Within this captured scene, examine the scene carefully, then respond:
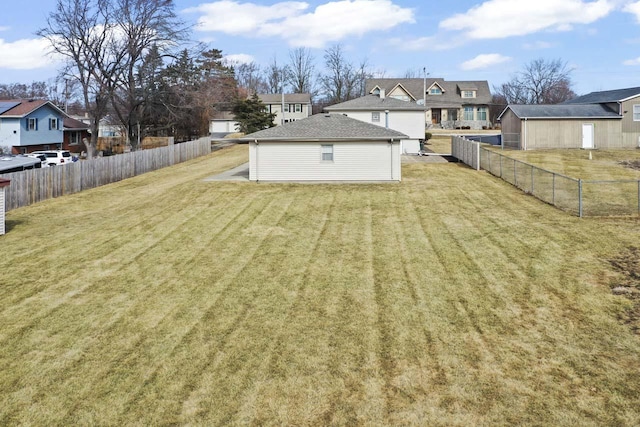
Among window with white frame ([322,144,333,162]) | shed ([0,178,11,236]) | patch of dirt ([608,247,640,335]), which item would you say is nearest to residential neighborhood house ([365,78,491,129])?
window with white frame ([322,144,333,162])

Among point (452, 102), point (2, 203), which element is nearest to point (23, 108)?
point (2, 203)

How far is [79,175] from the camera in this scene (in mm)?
30969

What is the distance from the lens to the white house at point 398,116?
45781mm

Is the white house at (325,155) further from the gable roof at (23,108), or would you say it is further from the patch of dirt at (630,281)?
the gable roof at (23,108)

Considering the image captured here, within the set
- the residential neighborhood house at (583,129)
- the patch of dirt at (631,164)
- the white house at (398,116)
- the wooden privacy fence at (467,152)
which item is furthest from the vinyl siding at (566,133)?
the white house at (398,116)

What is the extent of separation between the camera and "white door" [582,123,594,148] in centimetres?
4412

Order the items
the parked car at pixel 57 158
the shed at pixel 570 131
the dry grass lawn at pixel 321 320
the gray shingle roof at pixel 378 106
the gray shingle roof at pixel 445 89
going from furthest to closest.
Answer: the gray shingle roof at pixel 445 89 < the gray shingle roof at pixel 378 106 < the shed at pixel 570 131 < the parked car at pixel 57 158 < the dry grass lawn at pixel 321 320

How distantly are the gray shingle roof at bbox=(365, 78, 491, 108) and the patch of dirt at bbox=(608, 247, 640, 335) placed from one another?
208ft

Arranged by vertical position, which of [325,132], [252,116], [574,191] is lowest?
[574,191]

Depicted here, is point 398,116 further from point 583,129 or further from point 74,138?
point 74,138

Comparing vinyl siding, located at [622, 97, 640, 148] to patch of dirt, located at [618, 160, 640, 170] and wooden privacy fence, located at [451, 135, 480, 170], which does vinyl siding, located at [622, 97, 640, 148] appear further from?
wooden privacy fence, located at [451, 135, 480, 170]

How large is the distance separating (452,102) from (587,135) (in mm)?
36939

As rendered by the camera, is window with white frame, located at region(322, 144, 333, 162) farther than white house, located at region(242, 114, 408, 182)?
Yes

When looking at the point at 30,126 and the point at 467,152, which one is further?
the point at 30,126
